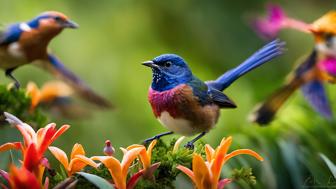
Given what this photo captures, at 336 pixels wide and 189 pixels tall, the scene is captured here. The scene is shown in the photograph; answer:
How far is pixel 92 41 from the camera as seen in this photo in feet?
15.7

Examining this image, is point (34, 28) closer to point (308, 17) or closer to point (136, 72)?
point (136, 72)

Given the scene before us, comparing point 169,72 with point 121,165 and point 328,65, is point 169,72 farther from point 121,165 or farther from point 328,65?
point 328,65

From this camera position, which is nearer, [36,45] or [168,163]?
[168,163]

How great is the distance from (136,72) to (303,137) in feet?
6.94

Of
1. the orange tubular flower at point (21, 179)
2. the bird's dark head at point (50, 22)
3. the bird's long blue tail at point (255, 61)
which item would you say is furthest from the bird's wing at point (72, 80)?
the orange tubular flower at point (21, 179)

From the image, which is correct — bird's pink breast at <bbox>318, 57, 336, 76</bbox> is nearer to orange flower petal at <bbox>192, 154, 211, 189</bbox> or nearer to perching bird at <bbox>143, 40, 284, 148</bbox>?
perching bird at <bbox>143, 40, 284, 148</bbox>

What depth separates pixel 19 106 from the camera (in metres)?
2.13

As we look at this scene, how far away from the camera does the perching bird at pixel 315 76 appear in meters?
2.21

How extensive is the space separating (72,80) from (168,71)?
0.72 m

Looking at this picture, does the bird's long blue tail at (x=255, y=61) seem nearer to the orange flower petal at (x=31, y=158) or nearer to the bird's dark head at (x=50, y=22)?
the bird's dark head at (x=50, y=22)

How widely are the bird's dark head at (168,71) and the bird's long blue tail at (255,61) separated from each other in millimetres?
180

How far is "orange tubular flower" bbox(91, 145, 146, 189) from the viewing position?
4.63 feet

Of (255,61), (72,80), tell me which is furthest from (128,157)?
(72,80)

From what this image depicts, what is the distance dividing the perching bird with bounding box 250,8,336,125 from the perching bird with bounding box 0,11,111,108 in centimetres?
50
